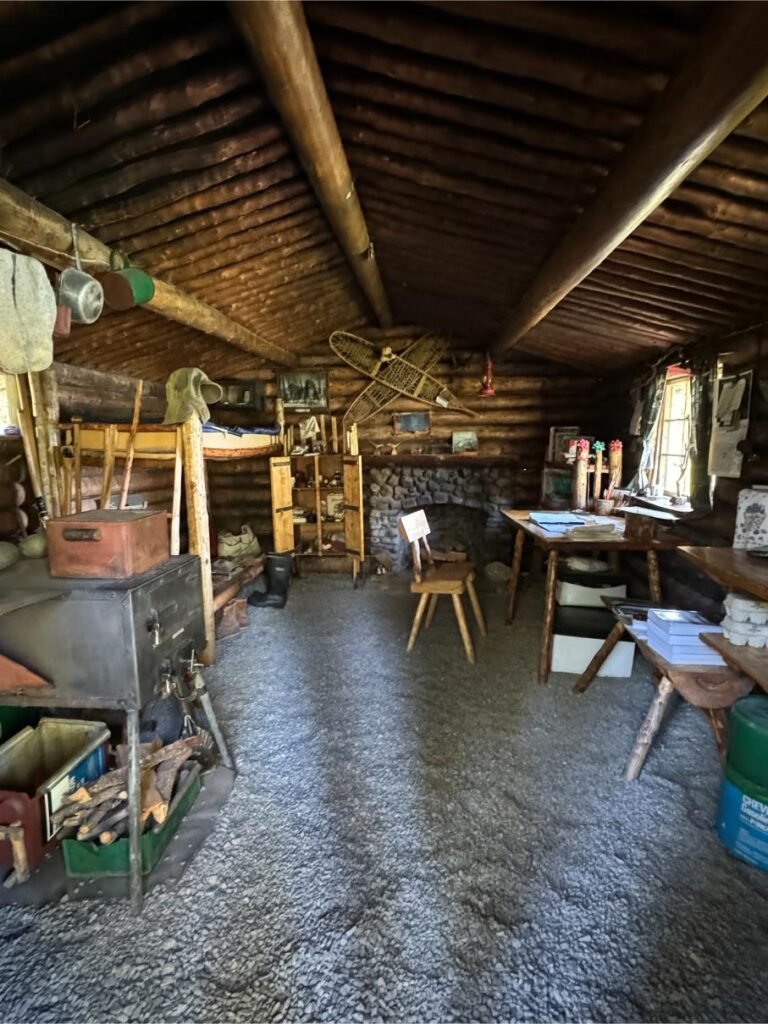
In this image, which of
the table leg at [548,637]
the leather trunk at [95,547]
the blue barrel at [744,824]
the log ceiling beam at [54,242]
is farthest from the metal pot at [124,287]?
the blue barrel at [744,824]

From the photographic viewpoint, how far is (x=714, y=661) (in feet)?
6.91

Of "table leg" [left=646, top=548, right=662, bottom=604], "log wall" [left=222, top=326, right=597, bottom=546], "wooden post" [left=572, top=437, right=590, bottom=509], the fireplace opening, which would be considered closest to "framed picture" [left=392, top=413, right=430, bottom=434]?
"log wall" [left=222, top=326, right=597, bottom=546]

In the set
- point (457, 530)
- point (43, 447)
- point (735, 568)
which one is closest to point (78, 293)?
point (43, 447)

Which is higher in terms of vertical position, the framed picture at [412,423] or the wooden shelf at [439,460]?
the framed picture at [412,423]

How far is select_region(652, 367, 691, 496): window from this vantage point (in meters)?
3.70

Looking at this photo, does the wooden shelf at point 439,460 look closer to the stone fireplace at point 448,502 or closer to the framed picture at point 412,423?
the stone fireplace at point 448,502

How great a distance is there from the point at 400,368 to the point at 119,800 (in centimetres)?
496

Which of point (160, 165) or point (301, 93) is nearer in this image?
point (301, 93)

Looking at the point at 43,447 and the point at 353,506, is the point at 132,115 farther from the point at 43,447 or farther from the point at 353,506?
the point at 353,506

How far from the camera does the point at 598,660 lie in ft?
9.92

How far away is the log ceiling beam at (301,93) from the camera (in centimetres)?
134

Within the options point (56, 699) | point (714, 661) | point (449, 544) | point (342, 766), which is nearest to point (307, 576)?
point (449, 544)

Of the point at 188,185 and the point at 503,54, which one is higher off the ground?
the point at 188,185

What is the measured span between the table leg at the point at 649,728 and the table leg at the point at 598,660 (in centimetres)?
56
